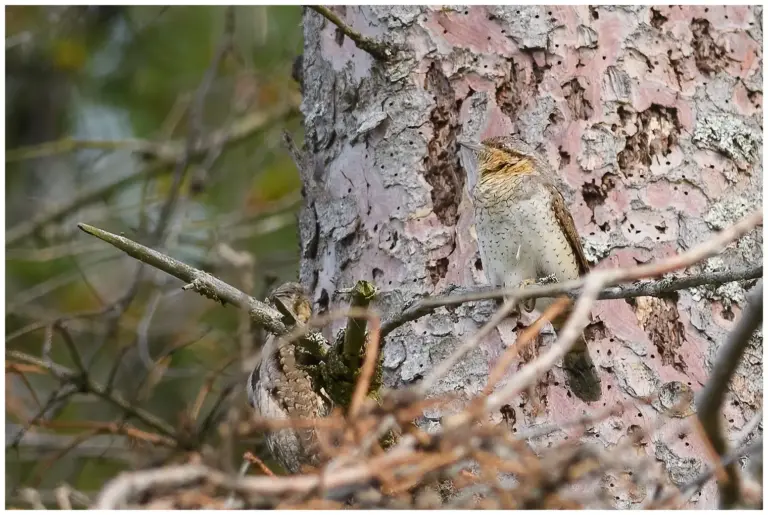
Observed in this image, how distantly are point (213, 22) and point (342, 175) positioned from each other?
3.46 m

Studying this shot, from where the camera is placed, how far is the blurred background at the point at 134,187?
4535 mm

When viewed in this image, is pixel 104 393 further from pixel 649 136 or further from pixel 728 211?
pixel 728 211

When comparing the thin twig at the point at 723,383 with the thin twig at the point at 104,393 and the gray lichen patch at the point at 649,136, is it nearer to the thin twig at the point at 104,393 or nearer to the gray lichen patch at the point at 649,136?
the gray lichen patch at the point at 649,136

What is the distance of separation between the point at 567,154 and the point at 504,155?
0.75ft

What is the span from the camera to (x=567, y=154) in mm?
3004

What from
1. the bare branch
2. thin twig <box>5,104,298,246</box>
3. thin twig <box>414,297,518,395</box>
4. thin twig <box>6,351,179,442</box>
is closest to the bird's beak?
the bare branch

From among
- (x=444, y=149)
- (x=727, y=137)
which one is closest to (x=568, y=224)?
(x=444, y=149)

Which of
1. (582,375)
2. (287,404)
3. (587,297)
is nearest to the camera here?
(587,297)

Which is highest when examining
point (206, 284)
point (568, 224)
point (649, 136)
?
point (649, 136)

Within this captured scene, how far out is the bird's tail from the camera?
276 cm

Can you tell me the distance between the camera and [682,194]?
3.00 meters

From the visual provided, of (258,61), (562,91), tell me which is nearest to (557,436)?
(562,91)

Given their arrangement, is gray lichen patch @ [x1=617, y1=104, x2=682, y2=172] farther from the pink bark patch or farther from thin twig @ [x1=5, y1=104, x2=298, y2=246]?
thin twig @ [x1=5, y1=104, x2=298, y2=246]

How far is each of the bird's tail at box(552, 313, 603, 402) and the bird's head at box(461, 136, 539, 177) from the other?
26.2 inches
